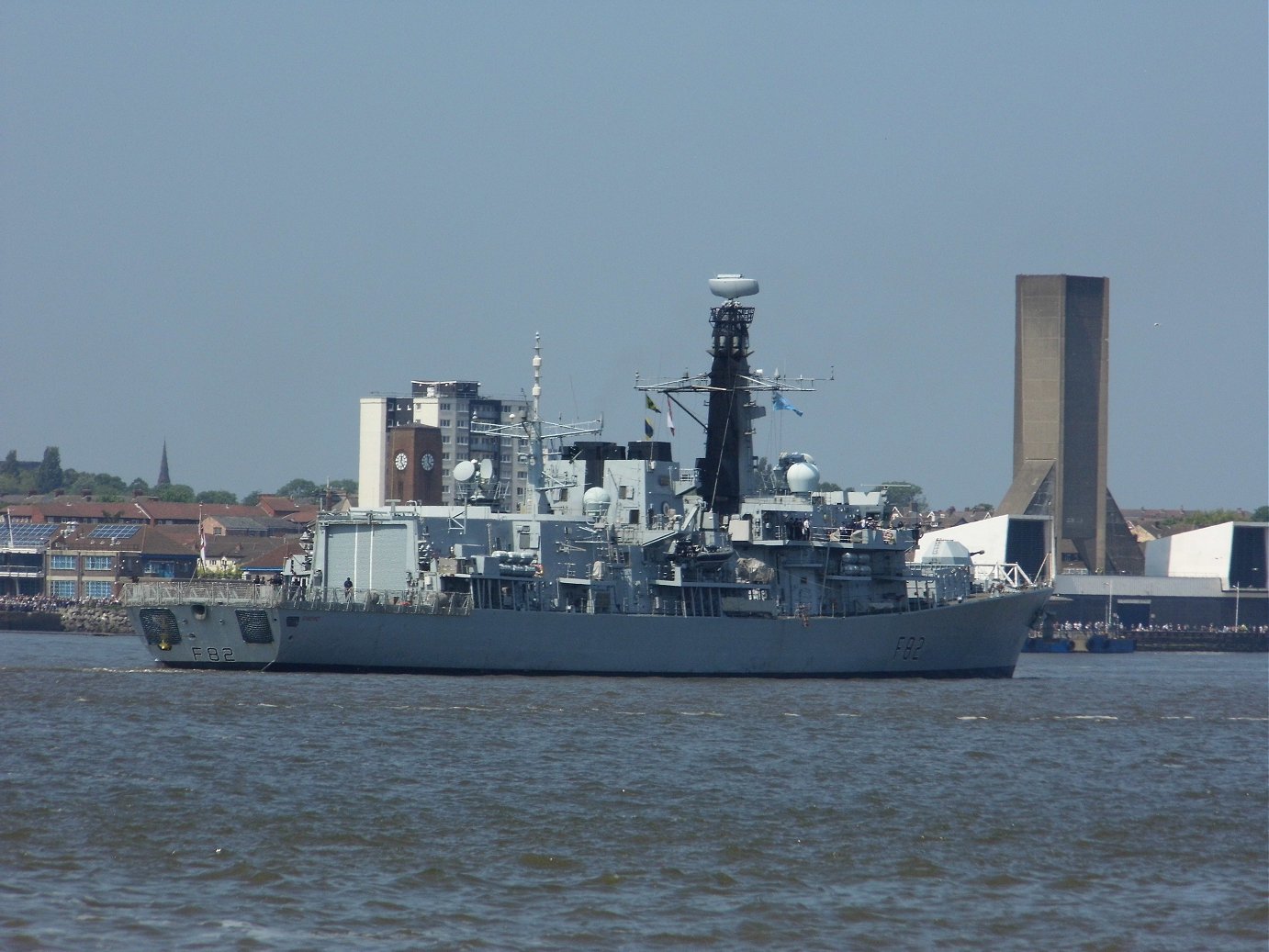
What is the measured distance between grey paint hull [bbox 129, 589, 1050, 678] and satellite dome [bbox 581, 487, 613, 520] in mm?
3051

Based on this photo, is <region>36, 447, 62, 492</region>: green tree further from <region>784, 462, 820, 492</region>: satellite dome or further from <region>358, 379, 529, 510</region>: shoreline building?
<region>784, 462, 820, 492</region>: satellite dome

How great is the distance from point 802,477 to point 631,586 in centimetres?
678

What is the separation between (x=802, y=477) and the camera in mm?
47094

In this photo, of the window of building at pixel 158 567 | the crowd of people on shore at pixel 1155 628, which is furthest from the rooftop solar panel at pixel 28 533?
the crowd of people on shore at pixel 1155 628

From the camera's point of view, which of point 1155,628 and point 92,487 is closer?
point 1155,628

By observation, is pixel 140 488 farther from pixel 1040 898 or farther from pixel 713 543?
pixel 1040 898

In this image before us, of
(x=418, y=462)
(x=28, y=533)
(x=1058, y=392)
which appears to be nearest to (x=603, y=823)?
(x=1058, y=392)

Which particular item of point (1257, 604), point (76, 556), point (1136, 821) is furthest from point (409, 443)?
point (1136, 821)

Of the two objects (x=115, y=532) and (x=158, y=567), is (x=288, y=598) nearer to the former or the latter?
(x=158, y=567)

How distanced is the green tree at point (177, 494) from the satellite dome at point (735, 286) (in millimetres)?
111131

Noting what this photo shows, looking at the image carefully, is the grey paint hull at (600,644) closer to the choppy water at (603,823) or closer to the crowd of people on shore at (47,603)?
the choppy water at (603,823)

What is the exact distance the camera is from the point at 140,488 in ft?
519

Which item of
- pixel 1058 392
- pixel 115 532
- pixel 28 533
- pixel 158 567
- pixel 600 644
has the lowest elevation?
pixel 600 644

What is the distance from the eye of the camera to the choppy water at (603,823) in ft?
53.0
